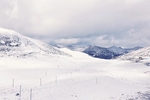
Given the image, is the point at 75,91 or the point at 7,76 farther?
the point at 7,76

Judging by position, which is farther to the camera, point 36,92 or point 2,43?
point 2,43

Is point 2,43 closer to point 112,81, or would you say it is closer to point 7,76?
point 7,76

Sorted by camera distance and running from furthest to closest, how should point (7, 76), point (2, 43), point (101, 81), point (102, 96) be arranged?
point (2, 43)
point (7, 76)
point (101, 81)
point (102, 96)

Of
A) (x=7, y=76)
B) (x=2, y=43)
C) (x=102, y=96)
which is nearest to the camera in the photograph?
(x=102, y=96)

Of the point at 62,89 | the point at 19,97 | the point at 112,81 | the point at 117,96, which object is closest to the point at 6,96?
the point at 19,97

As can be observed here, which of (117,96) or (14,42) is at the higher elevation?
(14,42)

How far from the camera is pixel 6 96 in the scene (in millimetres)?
35750

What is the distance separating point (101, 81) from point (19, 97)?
25863 mm

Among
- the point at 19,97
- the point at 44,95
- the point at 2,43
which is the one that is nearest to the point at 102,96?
the point at 44,95

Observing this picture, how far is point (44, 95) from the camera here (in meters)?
37.5

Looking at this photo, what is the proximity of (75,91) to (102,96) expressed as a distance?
6.08 m

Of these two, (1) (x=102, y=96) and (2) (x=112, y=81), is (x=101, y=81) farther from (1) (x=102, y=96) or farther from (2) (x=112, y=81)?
(1) (x=102, y=96)

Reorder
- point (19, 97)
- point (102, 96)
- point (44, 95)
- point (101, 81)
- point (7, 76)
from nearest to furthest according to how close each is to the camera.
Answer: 1. point (19, 97)
2. point (44, 95)
3. point (102, 96)
4. point (101, 81)
5. point (7, 76)

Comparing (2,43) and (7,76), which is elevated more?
(2,43)
